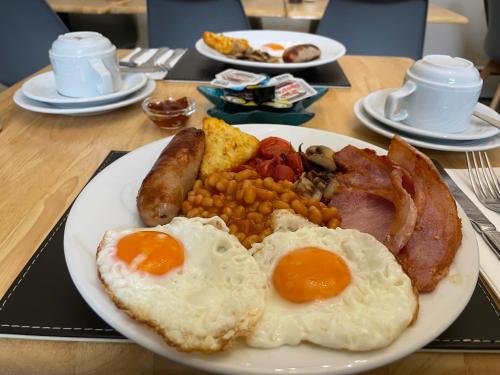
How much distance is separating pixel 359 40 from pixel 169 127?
2909 mm

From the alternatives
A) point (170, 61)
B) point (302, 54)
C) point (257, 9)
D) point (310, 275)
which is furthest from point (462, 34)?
point (310, 275)

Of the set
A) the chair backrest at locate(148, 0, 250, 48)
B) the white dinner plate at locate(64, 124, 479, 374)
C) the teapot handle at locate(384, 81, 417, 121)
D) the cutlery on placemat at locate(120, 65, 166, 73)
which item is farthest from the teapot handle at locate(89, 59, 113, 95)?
the chair backrest at locate(148, 0, 250, 48)

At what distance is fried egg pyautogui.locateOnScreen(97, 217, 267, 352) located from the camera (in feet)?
2.44

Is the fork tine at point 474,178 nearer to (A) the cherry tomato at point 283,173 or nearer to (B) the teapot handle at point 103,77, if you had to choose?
(A) the cherry tomato at point 283,173

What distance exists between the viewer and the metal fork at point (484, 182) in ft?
4.40

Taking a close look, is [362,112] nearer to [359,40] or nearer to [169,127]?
[169,127]

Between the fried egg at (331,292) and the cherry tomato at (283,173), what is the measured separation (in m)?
0.37

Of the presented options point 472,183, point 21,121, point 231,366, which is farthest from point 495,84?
point 231,366

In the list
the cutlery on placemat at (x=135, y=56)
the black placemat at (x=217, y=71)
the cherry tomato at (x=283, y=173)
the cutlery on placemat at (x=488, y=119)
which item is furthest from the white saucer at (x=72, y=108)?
the cutlery on placemat at (x=488, y=119)

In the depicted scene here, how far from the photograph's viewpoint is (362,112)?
193cm

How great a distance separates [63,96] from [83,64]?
21cm

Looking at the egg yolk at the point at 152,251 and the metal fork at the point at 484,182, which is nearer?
the egg yolk at the point at 152,251

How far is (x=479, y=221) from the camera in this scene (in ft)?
4.06

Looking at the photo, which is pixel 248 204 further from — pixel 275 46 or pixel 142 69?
pixel 275 46
